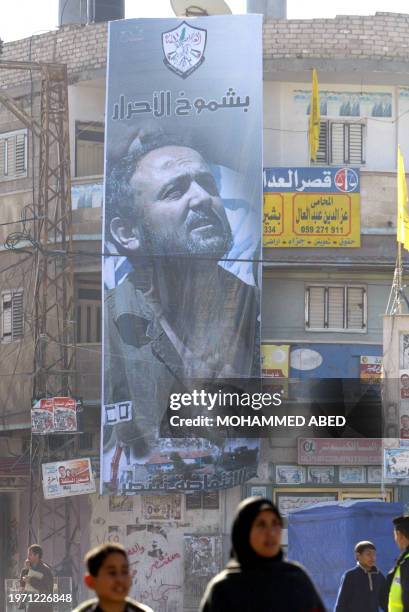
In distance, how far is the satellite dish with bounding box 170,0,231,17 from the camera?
25781mm

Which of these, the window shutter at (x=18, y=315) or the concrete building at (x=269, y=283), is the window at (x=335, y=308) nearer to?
the concrete building at (x=269, y=283)

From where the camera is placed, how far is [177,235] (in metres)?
24.1

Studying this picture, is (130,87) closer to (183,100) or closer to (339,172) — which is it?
(183,100)

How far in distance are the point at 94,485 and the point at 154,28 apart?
278 inches

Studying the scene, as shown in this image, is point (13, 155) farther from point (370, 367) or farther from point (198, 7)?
point (370, 367)

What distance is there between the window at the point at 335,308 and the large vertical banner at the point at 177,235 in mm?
1545

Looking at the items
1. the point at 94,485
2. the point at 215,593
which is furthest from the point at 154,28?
the point at 215,593

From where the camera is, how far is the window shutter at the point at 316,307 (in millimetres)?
25000

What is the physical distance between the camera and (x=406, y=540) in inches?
379

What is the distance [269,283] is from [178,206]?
2.03 meters

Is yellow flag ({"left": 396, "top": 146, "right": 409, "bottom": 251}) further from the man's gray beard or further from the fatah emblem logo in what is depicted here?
the fatah emblem logo

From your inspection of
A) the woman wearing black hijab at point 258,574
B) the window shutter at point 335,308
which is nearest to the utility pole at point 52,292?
the window shutter at point 335,308

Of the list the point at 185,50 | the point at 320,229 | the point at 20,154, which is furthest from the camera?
the point at 20,154

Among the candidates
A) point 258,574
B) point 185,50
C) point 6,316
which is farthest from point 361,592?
point 6,316
